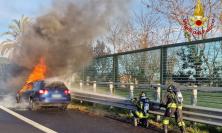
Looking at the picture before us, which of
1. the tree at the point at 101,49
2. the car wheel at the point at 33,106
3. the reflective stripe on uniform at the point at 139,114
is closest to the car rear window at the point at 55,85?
the car wheel at the point at 33,106

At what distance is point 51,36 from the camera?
27.2 metres

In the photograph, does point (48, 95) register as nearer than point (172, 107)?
No

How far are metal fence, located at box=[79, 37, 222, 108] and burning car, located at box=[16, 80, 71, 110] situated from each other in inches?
94.8

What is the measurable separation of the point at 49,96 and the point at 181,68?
625cm

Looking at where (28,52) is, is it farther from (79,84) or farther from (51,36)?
(79,84)

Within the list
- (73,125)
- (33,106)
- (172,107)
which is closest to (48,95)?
(33,106)

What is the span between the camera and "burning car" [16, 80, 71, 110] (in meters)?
17.6

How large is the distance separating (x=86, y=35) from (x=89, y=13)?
1791mm

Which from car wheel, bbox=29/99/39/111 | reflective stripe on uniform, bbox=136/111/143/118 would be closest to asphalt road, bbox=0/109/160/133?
reflective stripe on uniform, bbox=136/111/143/118

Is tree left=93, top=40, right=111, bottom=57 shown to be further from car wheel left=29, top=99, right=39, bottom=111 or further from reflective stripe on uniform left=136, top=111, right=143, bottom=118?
reflective stripe on uniform left=136, top=111, right=143, bottom=118

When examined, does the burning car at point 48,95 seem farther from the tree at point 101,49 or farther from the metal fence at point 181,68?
the tree at point 101,49

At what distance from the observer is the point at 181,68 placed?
552 inches

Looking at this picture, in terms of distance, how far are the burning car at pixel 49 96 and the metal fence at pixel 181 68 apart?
94.8 inches

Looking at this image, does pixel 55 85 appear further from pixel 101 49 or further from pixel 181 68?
pixel 101 49
